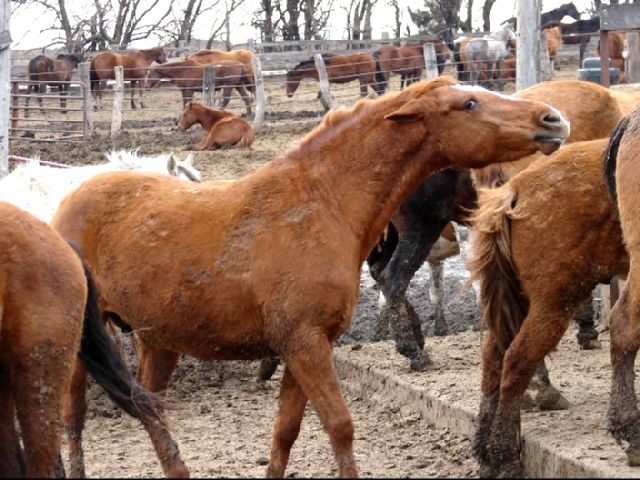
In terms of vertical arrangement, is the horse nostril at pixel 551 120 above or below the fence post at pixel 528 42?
below

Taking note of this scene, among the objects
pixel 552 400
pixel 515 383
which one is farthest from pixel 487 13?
pixel 515 383

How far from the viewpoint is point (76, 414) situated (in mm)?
6113

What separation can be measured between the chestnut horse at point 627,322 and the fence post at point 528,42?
541cm

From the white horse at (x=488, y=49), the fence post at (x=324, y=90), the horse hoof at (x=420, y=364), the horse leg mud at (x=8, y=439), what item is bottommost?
the horse hoof at (x=420, y=364)

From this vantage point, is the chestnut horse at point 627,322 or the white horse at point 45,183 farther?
the white horse at point 45,183

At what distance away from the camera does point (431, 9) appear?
39906mm

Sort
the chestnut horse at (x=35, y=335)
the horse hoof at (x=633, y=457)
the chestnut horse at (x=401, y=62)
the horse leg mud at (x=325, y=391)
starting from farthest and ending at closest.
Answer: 1. the chestnut horse at (x=401, y=62)
2. the horse hoof at (x=633, y=457)
3. the horse leg mud at (x=325, y=391)
4. the chestnut horse at (x=35, y=335)

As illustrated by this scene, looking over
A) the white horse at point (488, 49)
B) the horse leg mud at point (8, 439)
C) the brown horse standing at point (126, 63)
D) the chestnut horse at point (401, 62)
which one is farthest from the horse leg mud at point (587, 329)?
the brown horse standing at point (126, 63)

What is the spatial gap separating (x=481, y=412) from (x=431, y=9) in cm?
3499

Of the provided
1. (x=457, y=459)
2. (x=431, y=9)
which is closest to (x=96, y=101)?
(x=431, y=9)

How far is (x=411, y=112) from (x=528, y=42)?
5858 mm

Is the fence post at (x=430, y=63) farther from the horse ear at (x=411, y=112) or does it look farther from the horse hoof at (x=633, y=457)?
the horse hoof at (x=633, y=457)

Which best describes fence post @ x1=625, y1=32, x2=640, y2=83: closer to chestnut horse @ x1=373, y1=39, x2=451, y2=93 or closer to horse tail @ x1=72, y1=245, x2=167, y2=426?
horse tail @ x1=72, y1=245, x2=167, y2=426

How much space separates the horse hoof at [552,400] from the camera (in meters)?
6.82
